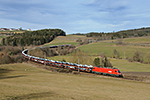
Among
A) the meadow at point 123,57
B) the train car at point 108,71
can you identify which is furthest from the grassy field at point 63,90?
the meadow at point 123,57

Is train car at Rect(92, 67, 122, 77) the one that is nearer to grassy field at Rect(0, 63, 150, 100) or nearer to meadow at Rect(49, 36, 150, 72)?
grassy field at Rect(0, 63, 150, 100)

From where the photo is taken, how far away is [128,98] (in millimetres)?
21766

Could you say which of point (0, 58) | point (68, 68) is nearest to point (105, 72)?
point (68, 68)

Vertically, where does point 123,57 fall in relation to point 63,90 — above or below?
above

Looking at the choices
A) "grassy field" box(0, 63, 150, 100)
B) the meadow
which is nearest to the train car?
"grassy field" box(0, 63, 150, 100)

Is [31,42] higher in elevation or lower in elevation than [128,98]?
higher

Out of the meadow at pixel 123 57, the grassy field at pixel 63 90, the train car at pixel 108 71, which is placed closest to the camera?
the grassy field at pixel 63 90

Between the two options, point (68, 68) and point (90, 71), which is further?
point (68, 68)

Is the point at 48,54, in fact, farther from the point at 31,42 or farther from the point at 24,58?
the point at 31,42

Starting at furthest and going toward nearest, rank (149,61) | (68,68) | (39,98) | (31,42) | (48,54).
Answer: (31,42) < (48,54) < (149,61) < (68,68) < (39,98)

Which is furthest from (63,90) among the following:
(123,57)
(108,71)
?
(123,57)

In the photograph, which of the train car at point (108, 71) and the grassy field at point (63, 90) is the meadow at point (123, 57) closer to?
the train car at point (108, 71)

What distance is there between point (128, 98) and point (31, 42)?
18967 cm

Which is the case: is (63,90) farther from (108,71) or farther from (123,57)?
(123,57)
